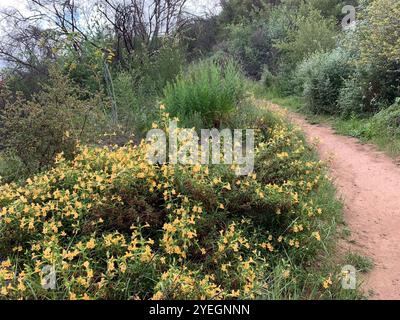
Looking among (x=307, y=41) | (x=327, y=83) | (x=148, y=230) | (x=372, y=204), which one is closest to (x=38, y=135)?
(x=148, y=230)

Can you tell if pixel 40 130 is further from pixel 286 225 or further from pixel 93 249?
pixel 286 225

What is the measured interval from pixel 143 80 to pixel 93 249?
16.3ft

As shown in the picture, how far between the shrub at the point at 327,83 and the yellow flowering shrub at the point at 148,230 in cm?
529

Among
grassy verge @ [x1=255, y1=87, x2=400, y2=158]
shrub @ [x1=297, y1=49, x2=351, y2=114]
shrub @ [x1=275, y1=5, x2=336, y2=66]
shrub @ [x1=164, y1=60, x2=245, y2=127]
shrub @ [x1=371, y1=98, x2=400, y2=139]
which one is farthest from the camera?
shrub @ [x1=275, y1=5, x2=336, y2=66]

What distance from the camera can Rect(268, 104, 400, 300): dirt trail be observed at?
2.66 m

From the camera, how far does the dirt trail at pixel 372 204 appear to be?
266 cm

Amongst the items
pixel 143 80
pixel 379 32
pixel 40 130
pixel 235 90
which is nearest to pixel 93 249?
pixel 40 130

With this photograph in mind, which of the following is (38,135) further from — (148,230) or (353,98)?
(353,98)

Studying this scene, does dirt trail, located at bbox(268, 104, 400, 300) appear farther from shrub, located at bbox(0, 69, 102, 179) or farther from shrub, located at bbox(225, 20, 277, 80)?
shrub, located at bbox(225, 20, 277, 80)

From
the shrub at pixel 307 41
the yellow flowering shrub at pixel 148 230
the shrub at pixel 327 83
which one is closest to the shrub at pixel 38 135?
the yellow flowering shrub at pixel 148 230

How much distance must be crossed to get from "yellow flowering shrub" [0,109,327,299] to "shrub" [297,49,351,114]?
5.29 metres

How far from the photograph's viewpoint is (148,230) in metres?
2.58

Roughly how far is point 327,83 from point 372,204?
454 cm

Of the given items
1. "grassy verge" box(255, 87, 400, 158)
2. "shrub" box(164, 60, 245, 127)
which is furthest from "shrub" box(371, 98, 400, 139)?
"shrub" box(164, 60, 245, 127)
